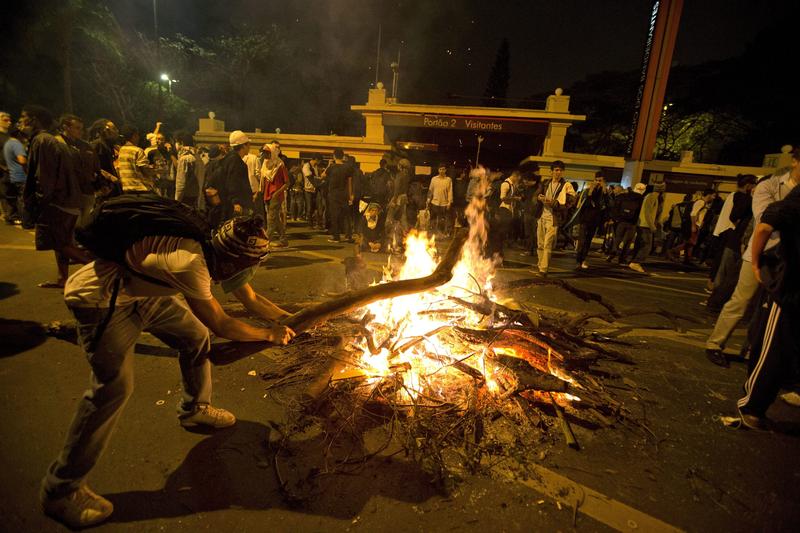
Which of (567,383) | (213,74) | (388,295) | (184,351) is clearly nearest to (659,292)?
(567,383)

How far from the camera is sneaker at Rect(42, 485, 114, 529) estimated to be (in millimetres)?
1967

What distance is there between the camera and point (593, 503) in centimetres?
235

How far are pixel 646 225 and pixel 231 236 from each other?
35.5 feet

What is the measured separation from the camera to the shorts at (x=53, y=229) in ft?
16.4

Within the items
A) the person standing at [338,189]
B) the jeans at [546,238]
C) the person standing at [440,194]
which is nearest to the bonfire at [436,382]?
the jeans at [546,238]

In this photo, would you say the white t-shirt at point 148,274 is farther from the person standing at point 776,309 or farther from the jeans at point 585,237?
the jeans at point 585,237

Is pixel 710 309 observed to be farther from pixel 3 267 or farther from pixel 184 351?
pixel 3 267

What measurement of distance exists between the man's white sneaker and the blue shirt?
7.91 m

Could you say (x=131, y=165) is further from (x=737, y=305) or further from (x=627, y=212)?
(x=627, y=212)

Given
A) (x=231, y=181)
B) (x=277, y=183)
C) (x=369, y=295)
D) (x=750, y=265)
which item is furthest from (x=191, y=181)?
(x=750, y=265)

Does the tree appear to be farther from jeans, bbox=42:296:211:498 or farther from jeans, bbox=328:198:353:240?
jeans, bbox=42:296:211:498

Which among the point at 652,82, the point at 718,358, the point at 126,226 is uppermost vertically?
the point at 652,82

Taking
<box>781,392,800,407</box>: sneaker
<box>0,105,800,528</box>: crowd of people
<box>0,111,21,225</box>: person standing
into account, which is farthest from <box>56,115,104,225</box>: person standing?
<box>781,392,800,407</box>: sneaker

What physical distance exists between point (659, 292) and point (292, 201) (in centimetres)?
1128
